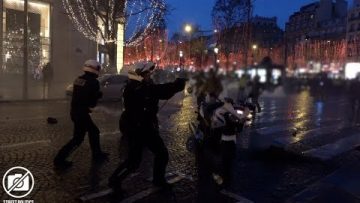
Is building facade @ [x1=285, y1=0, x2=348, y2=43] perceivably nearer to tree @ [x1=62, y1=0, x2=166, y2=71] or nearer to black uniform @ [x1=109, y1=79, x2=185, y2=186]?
black uniform @ [x1=109, y1=79, x2=185, y2=186]

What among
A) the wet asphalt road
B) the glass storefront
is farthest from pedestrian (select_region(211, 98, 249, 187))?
the glass storefront

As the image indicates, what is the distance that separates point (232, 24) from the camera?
4.64 meters

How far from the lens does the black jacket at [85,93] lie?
294 inches

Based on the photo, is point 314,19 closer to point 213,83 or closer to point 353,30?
point 213,83

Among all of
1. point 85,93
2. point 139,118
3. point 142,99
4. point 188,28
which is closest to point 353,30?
point 188,28

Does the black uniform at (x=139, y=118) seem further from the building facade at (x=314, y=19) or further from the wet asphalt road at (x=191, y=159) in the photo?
the building facade at (x=314, y=19)

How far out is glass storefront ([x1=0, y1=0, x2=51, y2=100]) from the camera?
95.4ft

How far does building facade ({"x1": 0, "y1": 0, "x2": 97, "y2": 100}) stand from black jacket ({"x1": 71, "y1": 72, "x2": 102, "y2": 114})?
1933 centimetres

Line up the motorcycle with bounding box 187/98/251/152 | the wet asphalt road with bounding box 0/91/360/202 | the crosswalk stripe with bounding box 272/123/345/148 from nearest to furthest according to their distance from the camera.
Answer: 1. the wet asphalt road with bounding box 0/91/360/202
2. the motorcycle with bounding box 187/98/251/152
3. the crosswalk stripe with bounding box 272/123/345/148

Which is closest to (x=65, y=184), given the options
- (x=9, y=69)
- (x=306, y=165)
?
(x=306, y=165)

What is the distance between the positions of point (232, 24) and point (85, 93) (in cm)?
360

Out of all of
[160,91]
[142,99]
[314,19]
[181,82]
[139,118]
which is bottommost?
[139,118]

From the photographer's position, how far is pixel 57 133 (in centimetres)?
1110

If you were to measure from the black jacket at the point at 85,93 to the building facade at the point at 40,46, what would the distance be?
761 inches
